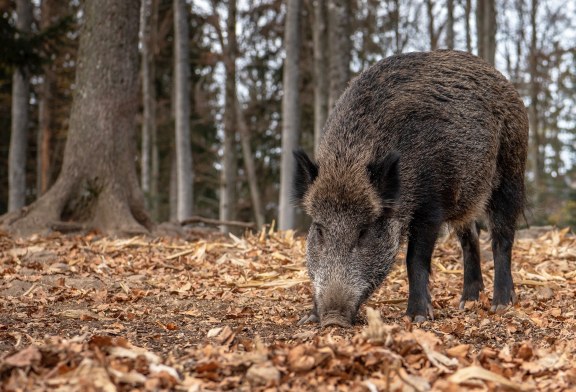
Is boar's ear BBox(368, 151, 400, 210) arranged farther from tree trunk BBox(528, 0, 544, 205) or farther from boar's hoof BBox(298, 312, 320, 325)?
tree trunk BBox(528, 0, 544, 205)

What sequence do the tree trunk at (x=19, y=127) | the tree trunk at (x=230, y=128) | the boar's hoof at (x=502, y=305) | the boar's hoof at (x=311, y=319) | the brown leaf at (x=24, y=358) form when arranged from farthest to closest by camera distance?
the tree trunk at (x=230, y=128), the tree trunk at (x=19, y=127), the boar's hoof at (x=502, y=305), the boar's hoof at (x=311, y=319), the brown leaf at (x=24, y=358)

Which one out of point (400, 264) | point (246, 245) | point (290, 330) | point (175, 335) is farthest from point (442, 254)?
point (175, 335)

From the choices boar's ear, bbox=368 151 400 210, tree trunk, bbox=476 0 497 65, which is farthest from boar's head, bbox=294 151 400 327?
tree trunk, bbox=476 0 497 65

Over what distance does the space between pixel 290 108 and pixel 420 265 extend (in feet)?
26.6

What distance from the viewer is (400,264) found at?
8242 millimetres

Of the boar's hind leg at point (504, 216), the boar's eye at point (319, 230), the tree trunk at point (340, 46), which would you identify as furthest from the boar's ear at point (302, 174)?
the tree trunk at point (340, 46)

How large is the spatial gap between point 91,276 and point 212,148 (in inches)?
750

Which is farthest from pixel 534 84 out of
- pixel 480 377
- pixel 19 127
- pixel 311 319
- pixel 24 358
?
pixel 24 358

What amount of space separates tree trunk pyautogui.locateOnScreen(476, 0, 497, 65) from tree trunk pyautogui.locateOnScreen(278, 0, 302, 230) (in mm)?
6110

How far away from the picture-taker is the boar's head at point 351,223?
4809 mm

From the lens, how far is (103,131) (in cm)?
1014

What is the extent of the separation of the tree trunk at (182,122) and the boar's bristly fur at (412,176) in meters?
10.3

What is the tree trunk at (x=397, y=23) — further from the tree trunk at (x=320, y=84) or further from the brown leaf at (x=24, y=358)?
the brown leaf at (x=24, y=358)

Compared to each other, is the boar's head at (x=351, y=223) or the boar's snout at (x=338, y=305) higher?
the boar's head at (x=351, y=223)
